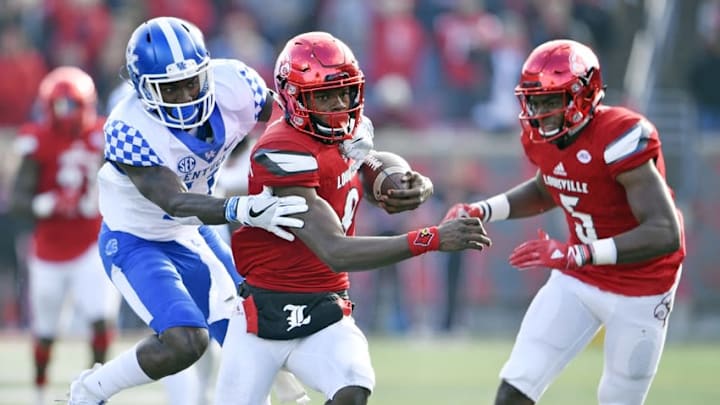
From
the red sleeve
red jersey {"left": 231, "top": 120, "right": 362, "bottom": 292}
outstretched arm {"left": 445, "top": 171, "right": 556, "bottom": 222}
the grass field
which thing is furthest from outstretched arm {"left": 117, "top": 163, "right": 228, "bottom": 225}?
the grass field

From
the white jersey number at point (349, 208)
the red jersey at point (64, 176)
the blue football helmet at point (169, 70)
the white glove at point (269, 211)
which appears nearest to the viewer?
the white glove at point (269, 211)

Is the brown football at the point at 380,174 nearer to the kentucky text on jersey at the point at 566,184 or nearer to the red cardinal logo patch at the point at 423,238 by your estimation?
the red cardinal logo patch at the point at 423,238

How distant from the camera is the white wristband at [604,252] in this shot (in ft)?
17.7

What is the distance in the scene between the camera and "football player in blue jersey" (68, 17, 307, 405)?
18.2 ft

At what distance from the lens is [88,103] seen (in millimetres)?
8609

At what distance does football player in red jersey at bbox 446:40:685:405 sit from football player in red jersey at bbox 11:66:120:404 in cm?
351

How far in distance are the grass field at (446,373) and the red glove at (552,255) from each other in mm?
2912

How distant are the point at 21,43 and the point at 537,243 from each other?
8.64 m

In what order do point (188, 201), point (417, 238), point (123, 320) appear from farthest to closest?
1. point (123, 320)
2. point (188, 201)
3. point (417, 238)

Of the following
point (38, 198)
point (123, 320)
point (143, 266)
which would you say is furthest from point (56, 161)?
point (123, 320)

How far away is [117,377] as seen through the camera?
18.5ft

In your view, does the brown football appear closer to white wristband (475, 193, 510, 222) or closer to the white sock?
white wristband (475, 193, 510, 222)

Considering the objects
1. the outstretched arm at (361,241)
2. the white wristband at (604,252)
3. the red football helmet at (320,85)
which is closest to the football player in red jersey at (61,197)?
the red football helmet at (320,85)

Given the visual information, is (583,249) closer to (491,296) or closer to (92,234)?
(92,234)
